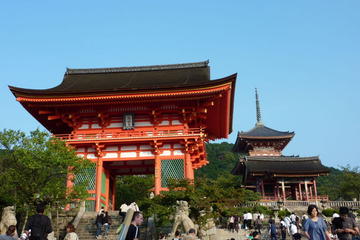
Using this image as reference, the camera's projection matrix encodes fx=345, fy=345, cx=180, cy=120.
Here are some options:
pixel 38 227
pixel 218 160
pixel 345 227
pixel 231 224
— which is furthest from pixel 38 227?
pixel 218 160

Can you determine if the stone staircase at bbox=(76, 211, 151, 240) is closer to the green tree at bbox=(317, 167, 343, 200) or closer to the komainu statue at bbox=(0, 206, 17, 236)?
the komainu statue at bbox=(0, 206, 17, 236)

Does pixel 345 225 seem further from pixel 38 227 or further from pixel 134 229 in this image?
Answer: pixel 38 227

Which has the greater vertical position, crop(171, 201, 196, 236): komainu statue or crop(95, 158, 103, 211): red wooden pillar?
crop(95, 158, 103, 211): red wooden pillar

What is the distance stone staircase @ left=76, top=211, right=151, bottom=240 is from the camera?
15652mm

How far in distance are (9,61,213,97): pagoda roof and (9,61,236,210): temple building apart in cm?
26

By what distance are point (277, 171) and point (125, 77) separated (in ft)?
70.6

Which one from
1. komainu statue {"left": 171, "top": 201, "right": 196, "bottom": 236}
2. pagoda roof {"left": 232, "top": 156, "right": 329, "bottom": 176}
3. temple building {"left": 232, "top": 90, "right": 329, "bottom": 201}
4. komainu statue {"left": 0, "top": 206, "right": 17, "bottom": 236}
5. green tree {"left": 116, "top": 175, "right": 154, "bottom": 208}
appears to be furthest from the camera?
green tree {"left": 116, "top": 175, "right": 154, "bottom": 208}

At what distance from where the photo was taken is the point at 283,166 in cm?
4059

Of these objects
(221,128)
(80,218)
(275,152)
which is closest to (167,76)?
(221,128)

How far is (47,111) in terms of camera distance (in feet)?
72.4

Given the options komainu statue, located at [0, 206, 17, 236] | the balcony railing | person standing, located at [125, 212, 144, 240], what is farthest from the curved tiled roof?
person standing, located at [125, 212, 144, 240]

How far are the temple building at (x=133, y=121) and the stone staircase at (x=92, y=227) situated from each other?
1.79 m

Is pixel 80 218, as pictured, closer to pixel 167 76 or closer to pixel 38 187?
pixel 38 187

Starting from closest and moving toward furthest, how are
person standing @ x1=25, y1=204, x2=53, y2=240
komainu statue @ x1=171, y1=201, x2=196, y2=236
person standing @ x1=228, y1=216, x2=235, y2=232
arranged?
person standing @ x1=25, y1=204, x2=53, y2=240
komainu statue @ x1=171, y1=201, x2=196, y2=236
person standing @ x1=228, y1=216, x2=235, y2=232
